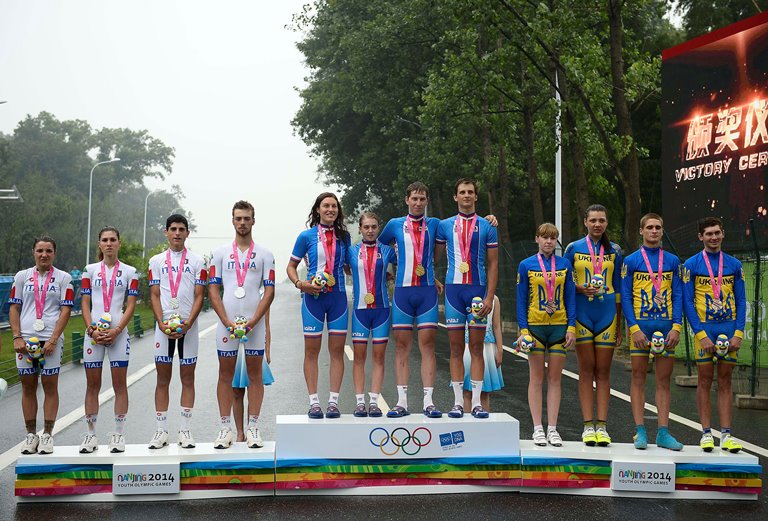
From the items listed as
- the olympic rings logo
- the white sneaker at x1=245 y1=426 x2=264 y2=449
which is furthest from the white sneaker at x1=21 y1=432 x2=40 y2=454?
the olympic rings logo

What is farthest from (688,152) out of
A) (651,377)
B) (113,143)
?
(113,143)

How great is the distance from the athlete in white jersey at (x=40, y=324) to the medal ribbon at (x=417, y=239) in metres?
3.55

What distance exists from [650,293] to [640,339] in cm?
48

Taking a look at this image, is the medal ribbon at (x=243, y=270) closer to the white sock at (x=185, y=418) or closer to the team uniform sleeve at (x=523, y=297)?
the white sock at (x=185, y=418)

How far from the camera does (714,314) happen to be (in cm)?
810

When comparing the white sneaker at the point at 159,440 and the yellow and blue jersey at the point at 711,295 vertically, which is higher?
the yellow and blue jersey at the point at 711,295

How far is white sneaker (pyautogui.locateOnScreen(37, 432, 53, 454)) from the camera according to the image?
25.4ft

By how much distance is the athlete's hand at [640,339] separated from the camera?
319 inches

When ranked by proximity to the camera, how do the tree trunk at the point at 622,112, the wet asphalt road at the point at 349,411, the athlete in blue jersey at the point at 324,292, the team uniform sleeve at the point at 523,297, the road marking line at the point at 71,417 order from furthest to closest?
the tree trunk at the point at 622,112 < the road marking line at the point at 71,417 < the team uniform sleeve at the point at 523,297 < the athlete in blue jersey at the point at 324,292 < the wet asphalt road at the point at 349,411

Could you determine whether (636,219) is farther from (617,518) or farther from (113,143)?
(113,143)

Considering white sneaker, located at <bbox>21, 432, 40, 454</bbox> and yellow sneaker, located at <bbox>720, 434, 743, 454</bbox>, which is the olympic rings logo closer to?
yellow sneaker, located at <bbox>720, 434, 743, 454</bbox>

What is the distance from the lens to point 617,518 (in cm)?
694

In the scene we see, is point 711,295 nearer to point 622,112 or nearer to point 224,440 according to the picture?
point 224,440

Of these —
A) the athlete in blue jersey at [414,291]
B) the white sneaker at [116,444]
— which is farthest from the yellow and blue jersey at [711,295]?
the white sneaker at [116,444]
